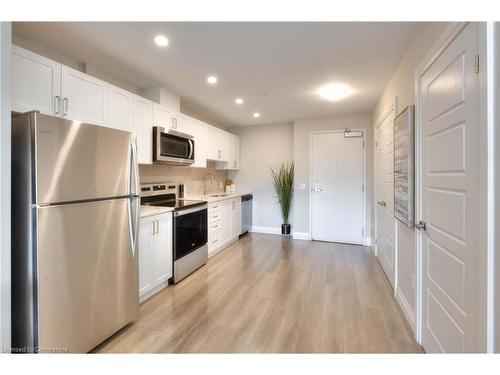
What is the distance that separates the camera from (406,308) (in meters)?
1.98

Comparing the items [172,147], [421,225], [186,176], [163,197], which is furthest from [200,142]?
[421,225]

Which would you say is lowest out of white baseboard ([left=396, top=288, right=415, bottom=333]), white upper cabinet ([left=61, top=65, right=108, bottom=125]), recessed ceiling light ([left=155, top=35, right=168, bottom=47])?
white baseboard ([left=396, top=288, right=415, bottom=333])

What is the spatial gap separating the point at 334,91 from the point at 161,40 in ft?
7.21

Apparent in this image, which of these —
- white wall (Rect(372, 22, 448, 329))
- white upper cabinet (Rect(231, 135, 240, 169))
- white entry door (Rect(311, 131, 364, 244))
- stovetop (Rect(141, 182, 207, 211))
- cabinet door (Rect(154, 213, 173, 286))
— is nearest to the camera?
white wall (Rect(372, 22, 448, 329))

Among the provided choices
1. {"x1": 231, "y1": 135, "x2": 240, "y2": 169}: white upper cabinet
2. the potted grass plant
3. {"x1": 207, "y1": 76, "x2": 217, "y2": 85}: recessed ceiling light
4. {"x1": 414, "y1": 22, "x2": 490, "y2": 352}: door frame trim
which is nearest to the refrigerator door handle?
{"x1": 207, "y1": 76, "x2": 217, "y2": 85}: recessed ceiling light

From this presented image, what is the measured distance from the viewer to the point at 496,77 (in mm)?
911

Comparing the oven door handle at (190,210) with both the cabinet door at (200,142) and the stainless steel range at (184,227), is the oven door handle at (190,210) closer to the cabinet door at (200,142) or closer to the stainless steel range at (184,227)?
the stainless steel range at (184,227)

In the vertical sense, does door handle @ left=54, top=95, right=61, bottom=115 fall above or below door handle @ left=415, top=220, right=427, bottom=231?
above

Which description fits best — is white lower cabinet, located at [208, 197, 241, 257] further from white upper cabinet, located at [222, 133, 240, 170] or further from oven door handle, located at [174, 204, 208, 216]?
white upper cabinet, located at [222, 133, 240, 170]

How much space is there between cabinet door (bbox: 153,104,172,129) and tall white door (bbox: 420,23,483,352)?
2.71 meters

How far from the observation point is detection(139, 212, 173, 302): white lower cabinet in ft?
7.20

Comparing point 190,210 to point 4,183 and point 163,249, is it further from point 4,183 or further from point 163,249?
point 4,183

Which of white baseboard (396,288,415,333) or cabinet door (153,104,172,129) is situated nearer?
white baseboard (396,288,415,333)
